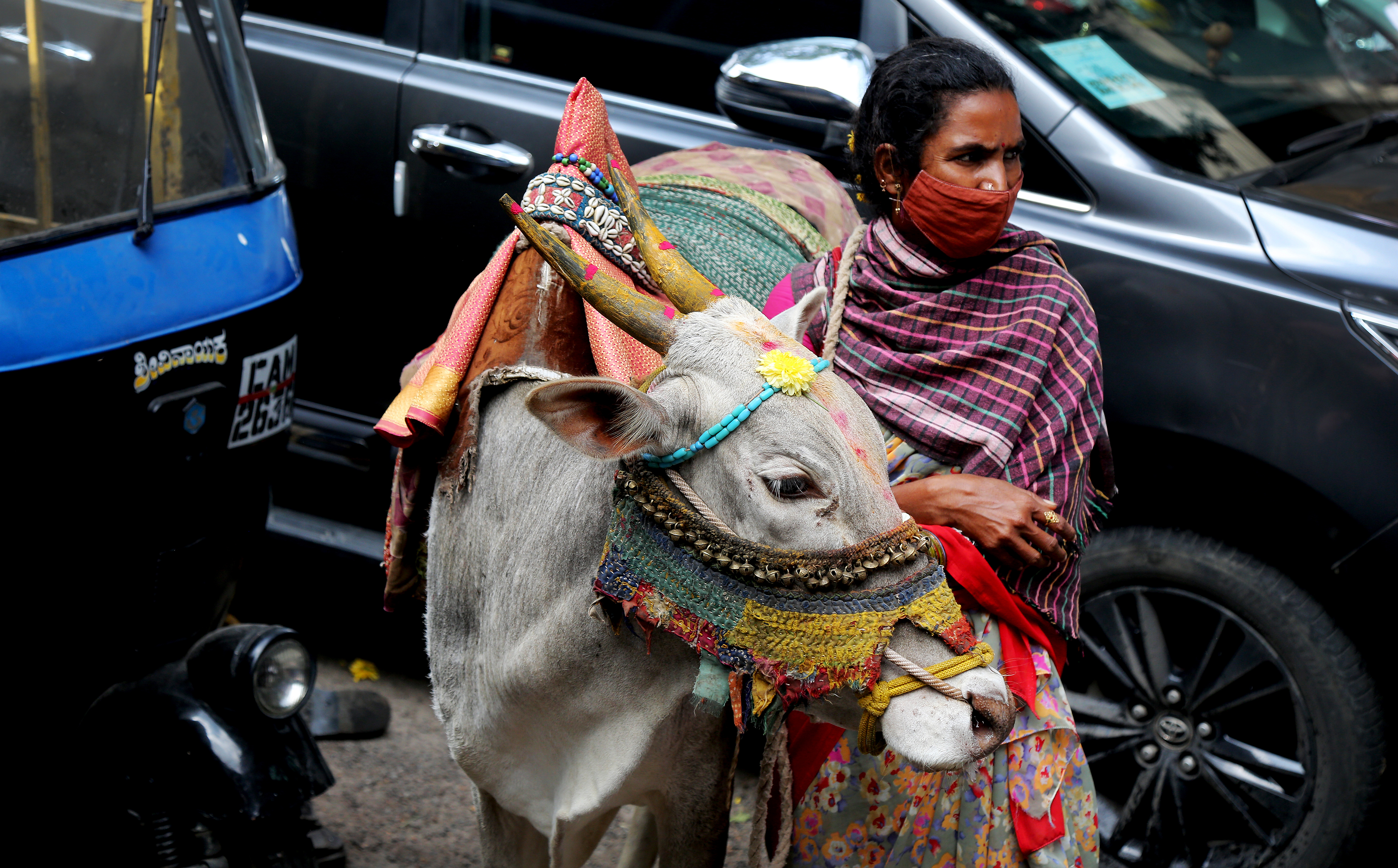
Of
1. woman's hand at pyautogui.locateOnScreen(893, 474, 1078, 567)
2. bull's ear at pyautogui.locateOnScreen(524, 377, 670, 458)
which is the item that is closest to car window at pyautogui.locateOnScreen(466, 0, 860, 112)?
woman's hand at pyautogui.locateOnScreen(893, 474, 1078, 567)

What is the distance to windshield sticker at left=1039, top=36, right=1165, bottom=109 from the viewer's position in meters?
3.41

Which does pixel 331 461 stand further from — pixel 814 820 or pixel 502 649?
pixel 814 820

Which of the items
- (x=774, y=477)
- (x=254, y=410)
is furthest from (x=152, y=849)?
(x=774, y=477)

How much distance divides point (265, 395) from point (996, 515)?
6.02 ft

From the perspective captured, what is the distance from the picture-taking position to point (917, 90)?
2.30 meters

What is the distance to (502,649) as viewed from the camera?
232cm

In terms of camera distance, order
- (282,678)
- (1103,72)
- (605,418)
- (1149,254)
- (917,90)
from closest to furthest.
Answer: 1. (605,418)
2. (917,90)
3. (282,678)
4. (1149,254)
5. (1103,72)

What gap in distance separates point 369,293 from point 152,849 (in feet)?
6.27

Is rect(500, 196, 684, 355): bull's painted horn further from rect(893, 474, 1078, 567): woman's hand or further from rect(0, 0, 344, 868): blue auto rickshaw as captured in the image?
rect(0, 0, 344, 868): blue auto rickshaw

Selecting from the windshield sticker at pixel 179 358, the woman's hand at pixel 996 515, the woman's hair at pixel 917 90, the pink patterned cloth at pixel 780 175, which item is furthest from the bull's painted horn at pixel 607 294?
the pink patterned cloth at pixel 780 175

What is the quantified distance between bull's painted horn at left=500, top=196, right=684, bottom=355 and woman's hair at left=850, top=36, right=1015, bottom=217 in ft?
2.05

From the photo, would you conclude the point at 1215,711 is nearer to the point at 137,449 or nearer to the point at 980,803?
the point at 980,803

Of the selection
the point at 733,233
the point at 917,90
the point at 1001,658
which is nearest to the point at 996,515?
the point at 1001,658

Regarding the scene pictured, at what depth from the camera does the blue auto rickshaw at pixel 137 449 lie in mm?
2584
